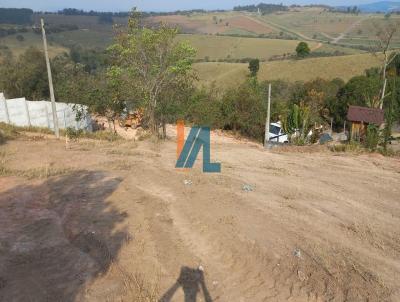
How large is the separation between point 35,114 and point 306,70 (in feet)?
161

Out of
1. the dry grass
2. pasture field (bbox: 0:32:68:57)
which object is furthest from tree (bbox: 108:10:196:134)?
pasture field (bbox: 0:32:68:57)

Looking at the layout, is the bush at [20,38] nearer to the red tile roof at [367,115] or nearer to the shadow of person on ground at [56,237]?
the red tile roof at [367,115]

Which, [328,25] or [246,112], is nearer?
[246,112]

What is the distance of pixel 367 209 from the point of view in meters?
9.58

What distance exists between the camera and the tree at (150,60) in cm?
1839

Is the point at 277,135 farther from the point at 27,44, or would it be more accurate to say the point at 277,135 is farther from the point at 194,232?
the point at 27,44

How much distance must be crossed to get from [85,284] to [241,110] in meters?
23.3

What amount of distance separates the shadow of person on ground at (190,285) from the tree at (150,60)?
1307 cm

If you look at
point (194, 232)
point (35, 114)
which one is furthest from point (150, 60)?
point (194, 232)

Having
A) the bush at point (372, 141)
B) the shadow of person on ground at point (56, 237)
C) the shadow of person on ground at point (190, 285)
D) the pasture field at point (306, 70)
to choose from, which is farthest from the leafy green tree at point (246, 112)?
the pasture field at point (306, 70)

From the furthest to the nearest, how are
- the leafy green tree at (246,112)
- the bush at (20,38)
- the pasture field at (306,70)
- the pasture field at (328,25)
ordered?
the pasture field at (328,25), the bush at (20,38), the pasture field at (306,70), the leafy green tree at (246,112)

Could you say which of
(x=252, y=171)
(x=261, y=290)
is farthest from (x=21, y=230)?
(x=252, y=171)

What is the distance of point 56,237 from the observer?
26.0 ft

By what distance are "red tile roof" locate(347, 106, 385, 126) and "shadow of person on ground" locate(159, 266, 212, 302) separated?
1716cm
